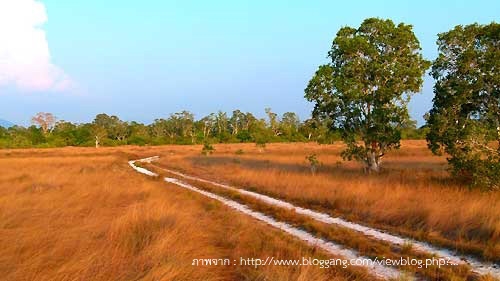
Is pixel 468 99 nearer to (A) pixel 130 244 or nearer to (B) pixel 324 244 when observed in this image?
(B) pixel 324 244

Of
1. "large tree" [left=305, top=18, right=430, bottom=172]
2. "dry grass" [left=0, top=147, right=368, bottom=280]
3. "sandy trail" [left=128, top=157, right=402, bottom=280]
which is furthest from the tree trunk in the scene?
"dry grass" [left=0, top=147, right=368, bottom=280]

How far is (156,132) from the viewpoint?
474 ft

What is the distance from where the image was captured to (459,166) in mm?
17266

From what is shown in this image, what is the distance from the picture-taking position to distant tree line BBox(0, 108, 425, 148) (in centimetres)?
11206

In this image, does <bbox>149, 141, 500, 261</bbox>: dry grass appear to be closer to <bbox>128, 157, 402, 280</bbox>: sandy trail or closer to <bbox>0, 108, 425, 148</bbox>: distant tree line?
<bbox>128, 157, 402, 280</bbox>: sandy trail

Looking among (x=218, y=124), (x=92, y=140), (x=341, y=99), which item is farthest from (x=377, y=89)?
(x=218, y=124)

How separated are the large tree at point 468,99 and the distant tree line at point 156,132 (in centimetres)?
7807

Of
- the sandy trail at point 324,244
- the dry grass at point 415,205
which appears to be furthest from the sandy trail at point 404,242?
the sandy trail at point 324,244

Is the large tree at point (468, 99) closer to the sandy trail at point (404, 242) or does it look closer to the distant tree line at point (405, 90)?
the distant tree line at point (405, 90)

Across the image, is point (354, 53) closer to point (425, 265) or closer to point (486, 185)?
point (486, 185)

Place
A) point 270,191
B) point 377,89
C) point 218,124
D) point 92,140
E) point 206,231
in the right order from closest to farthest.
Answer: point 206,231 → point 270,191 → point 377,89 → point 92,140 → point 218,124

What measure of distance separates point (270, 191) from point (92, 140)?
107121 millimetres

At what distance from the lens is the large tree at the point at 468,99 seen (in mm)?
16750

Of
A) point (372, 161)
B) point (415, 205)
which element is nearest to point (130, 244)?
point (415, 205)
